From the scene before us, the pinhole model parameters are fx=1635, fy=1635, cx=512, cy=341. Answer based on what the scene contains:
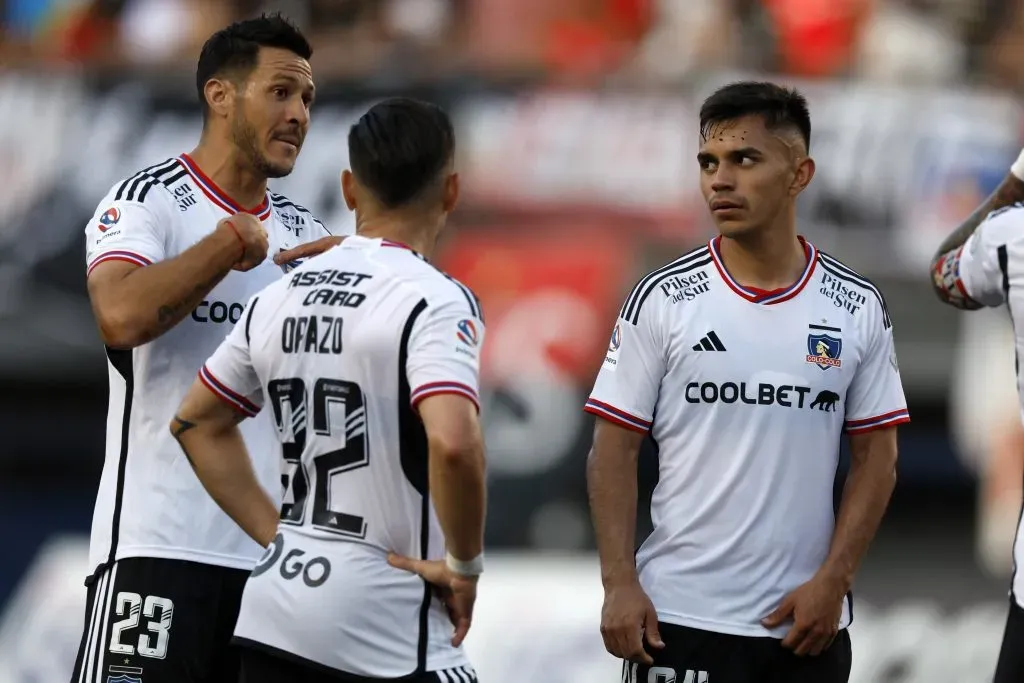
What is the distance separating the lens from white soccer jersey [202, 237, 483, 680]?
12.3 ft

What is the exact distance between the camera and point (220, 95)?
4.86m

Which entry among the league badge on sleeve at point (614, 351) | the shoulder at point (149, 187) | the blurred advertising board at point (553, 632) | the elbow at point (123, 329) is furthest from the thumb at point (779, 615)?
the blurred advertising board at point (553, 632)

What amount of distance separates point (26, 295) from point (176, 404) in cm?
711

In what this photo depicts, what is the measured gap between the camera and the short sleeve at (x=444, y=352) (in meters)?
3.65

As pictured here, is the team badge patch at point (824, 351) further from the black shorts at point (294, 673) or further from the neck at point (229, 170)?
the neck at point (229, 170)

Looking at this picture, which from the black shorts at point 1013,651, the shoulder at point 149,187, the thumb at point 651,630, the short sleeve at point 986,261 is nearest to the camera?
the thumb at point 651,630

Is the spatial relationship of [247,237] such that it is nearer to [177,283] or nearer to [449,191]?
[177,283]

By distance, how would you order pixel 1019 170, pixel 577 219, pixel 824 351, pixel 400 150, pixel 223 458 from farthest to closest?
pixel 577 219 < pixel 1019 170 < pixel 824 351 < pixel 223 458 < pixel 400 150

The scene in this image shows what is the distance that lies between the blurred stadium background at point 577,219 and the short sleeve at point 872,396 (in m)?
6.15

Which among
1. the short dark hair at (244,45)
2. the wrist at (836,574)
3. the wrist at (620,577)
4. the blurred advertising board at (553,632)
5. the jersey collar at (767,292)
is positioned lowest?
the blurred advertising board at (553,632)

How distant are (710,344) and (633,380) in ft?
0.77

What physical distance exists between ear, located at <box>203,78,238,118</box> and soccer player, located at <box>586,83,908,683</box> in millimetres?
1345

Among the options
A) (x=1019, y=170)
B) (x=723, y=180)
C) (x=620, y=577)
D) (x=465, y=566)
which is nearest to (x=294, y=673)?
(x=465, y=566)

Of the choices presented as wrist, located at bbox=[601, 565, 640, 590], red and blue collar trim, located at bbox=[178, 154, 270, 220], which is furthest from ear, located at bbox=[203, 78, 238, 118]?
wrist, located at bbox=[601, 565, 640, 590]
